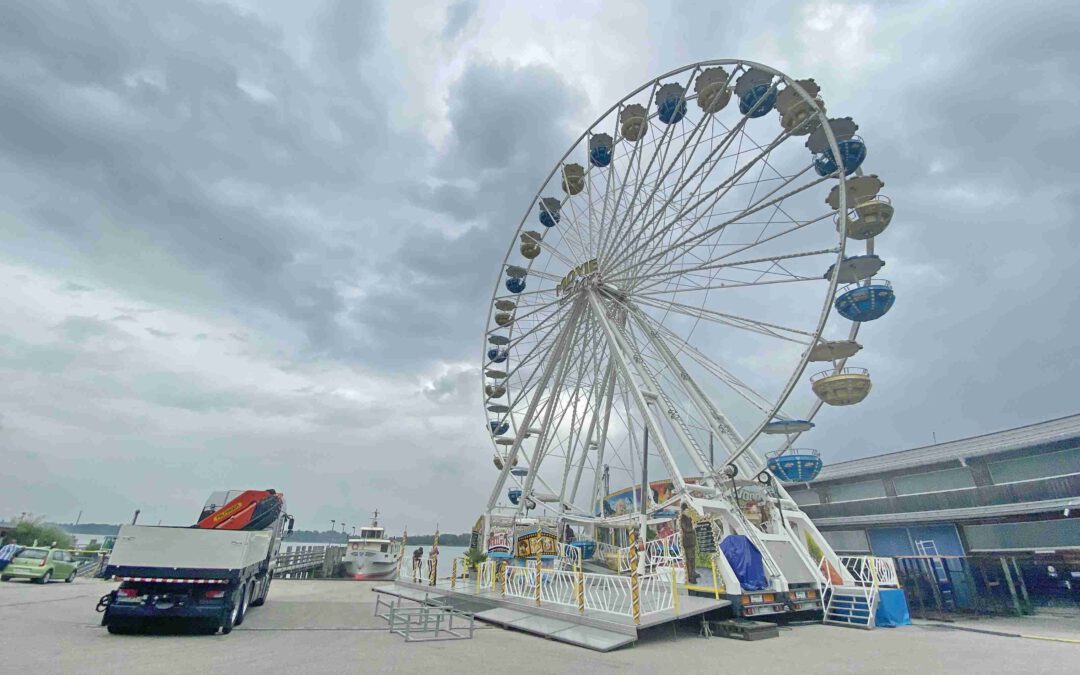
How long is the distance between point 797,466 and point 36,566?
2730 centimetres

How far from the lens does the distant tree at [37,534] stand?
39500 mm

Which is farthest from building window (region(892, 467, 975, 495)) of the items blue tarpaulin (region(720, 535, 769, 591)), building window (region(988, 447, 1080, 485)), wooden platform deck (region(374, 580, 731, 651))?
wooden platform deck (region(374, 580, 731, 651))

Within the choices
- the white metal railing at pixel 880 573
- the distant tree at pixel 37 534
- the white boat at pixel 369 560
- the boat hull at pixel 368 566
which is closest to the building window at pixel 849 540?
the white metal railing at pixel 880 573

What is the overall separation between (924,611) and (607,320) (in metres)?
14.6

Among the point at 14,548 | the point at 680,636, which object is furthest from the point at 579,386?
the point at 14,548

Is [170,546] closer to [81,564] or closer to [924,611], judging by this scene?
[924,611]

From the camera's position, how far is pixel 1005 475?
19.4 meters

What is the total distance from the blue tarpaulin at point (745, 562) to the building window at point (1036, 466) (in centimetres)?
1383

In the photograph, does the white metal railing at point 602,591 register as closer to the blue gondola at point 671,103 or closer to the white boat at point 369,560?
the blue gondola at point 671,103

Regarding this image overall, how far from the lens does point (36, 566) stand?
18.7 meters

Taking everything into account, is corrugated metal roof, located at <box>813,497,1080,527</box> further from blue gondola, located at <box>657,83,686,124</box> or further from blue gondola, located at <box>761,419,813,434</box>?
blue gondola, located at <box>657,83,686,124</box>

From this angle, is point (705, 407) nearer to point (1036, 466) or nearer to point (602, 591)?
point (602, 591)

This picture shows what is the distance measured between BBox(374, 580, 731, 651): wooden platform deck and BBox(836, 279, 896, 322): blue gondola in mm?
8772

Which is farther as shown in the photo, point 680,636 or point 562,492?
point 562,492
